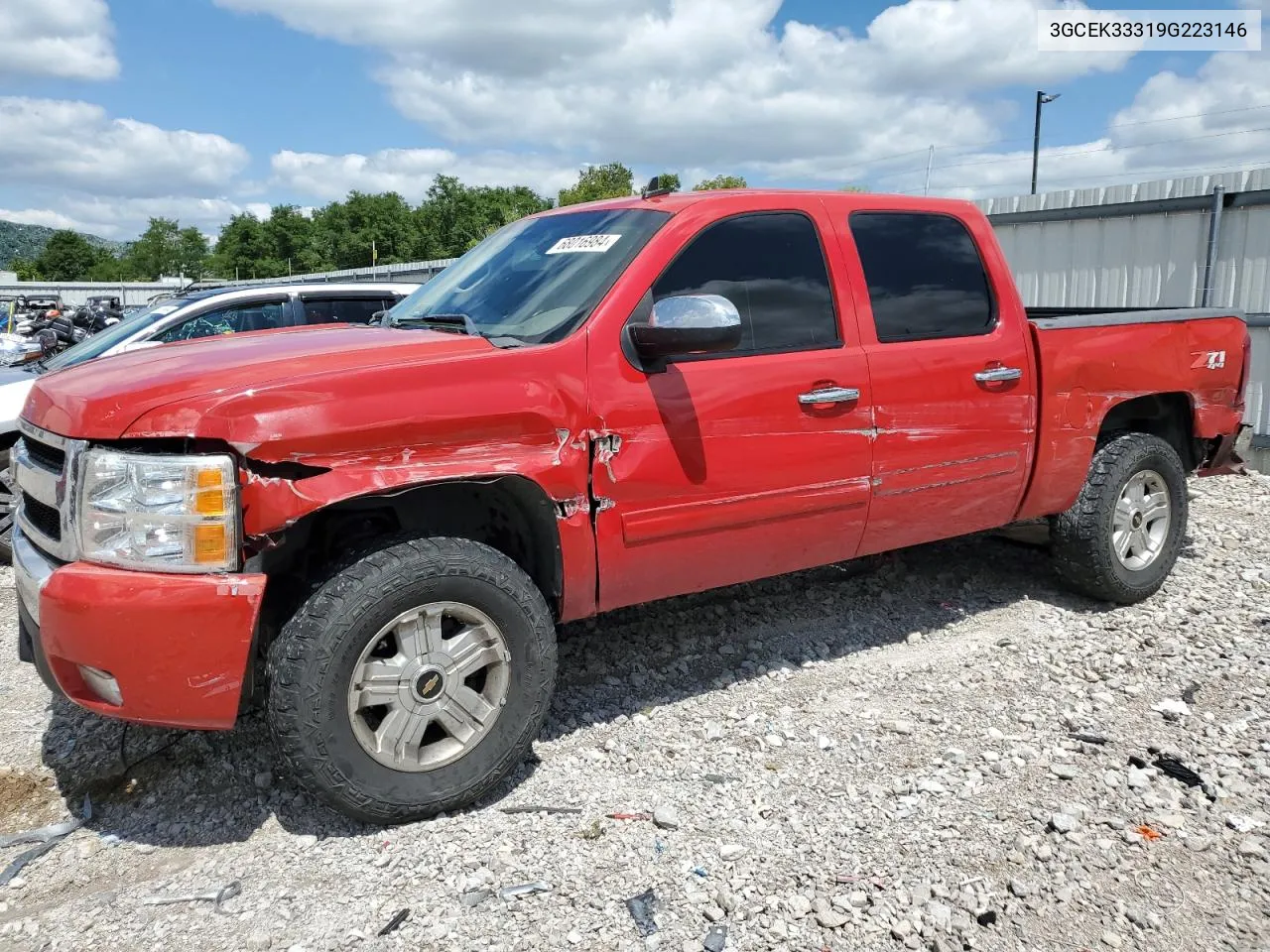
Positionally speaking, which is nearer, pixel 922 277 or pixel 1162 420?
pixel 922 277

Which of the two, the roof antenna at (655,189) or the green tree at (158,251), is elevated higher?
the green tree at (158,251)

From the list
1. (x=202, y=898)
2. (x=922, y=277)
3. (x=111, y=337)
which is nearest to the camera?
(x=202, y=898)

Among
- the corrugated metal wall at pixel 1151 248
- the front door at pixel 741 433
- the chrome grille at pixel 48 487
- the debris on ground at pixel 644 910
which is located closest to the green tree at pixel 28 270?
the corrugated metal wall at pixel 1151 248

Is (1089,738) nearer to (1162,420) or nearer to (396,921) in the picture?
(1162,420)

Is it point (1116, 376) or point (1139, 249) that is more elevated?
point (1139, 249)

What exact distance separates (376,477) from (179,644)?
0.71 m

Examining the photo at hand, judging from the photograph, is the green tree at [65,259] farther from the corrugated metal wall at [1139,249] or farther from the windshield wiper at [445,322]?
the windshield wiper at [445,322]

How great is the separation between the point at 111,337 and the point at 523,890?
5861 mm

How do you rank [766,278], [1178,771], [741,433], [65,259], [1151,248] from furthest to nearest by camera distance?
[65,259]
[1151,248]
[766,278]
[741,433]
[1178,771]

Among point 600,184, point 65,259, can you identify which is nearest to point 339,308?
point 600,184

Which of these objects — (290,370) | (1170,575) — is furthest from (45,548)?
(1170,575)

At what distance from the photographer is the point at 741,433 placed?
346cm

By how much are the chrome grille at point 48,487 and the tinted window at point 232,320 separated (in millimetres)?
3961

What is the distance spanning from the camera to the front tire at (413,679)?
2.77 m
